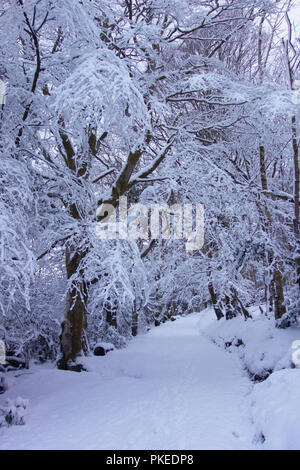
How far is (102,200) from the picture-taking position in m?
7.62

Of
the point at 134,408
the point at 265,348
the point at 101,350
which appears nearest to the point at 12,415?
the point at 134,408

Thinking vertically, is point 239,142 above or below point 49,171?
above

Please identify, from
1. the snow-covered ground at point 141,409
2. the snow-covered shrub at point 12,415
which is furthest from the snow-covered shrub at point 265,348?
the snow-covered shrub at point 12,415

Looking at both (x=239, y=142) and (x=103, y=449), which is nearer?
(x=103, y=449)

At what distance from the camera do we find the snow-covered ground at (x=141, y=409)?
398 cm

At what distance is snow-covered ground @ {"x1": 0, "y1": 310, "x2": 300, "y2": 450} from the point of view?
398 cm

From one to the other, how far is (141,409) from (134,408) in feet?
0.40

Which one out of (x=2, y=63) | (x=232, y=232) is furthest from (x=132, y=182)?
(x=2, y=63)

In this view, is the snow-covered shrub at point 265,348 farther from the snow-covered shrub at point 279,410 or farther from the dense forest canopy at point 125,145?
the snow-covered shrub at point 279,410

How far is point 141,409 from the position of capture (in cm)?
518

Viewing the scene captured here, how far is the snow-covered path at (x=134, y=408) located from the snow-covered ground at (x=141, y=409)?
1cm
